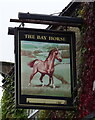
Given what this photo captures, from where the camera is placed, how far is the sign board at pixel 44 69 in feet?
42.5

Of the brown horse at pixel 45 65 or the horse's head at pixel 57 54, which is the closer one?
the brown horse at pixel 45 65

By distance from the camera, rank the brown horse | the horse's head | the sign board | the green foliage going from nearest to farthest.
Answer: the sign board, the brown horse, the horse's head, the green foliage

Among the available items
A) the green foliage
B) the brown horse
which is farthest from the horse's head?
the green foliage

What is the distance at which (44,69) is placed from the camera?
13.4 meters

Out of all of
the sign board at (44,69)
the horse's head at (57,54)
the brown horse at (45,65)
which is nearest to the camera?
the sign board at (44,69)

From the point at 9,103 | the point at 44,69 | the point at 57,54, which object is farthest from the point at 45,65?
the point at 9,103

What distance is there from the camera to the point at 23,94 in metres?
12.9

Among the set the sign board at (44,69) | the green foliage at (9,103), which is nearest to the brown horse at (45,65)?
the sign board at (44,69)

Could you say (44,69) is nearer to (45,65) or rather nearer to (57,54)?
(45,65)

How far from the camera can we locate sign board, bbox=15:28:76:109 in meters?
12.9

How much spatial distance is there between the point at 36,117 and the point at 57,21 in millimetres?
5289

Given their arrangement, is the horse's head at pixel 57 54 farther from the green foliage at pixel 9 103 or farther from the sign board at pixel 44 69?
the green foliage at pixel 9 103

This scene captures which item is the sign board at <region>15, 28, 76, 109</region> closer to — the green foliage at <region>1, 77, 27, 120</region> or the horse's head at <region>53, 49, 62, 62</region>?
the horse's head at <region>53, 49, 62, 62</region>

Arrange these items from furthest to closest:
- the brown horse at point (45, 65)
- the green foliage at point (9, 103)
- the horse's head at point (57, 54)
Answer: the green foliage at point (9, 103), the horse's head at point (57, 54), the brown horse at point (45, 65)
